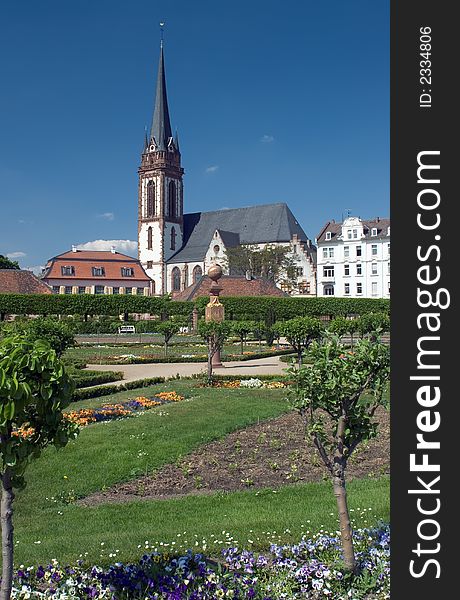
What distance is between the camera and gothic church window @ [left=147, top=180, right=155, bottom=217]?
99.9m

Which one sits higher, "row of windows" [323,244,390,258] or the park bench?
"row of windows" [323,244,390,258]

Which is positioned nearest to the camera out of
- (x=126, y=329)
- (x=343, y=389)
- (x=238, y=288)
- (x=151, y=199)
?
(x=343, y=389)

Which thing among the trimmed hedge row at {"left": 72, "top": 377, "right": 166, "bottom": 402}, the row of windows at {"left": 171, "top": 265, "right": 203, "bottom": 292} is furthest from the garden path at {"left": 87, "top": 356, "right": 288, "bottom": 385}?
the row of windows at {"left": 171, "top": 265, "right": 203, "bottom": 292}

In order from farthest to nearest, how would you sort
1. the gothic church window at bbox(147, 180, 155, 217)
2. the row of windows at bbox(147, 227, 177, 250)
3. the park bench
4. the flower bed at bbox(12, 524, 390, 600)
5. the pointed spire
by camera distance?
1. the gothic church window at bbox(147, 180, 155, 217)
2. the row of windows at bbox(147, 227, 177, 250)
3. the pointed spire
4. the park bench
5. the flower bed at bbox(12, 524, 390, 600)

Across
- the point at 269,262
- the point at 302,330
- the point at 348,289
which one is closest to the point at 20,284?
the point at 269,262

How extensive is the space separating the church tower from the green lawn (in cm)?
8366

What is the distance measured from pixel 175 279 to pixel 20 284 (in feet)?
118

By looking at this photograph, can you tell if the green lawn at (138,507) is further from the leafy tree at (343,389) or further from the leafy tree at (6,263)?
the leafy tree at (6,263)

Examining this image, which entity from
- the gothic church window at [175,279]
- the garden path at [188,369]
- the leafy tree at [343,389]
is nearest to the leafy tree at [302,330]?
the garden path at [188,369]

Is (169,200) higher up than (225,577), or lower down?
higher up

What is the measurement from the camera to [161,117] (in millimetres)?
95500

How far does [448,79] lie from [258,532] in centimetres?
512

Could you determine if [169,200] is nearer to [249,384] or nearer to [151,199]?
[151,199]

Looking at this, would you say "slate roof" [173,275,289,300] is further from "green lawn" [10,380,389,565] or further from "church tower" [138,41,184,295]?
"green lawn" [10,380,389,565]
